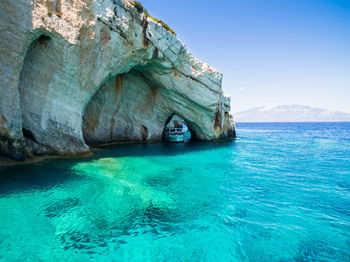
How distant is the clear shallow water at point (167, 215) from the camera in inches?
228

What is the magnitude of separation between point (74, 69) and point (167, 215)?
1348cm

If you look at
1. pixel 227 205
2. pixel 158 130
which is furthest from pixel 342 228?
pixel 158 130

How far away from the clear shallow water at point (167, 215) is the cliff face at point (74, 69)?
114 inches

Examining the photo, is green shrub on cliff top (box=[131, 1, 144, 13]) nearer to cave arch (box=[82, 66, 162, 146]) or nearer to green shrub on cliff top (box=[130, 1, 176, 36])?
green shrub on cliff top (box=[130, 1, 176, 36])

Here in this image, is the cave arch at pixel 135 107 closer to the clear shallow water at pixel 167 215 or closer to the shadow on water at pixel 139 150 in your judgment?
the shadow on water at pixel 139 150

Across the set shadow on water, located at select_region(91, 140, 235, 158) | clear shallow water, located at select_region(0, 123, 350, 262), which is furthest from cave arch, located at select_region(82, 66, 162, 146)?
clear shallow water, located at select_region(0, 123, 350, 262)

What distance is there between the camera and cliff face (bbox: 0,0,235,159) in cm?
1198

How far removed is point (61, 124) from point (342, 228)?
1734cm

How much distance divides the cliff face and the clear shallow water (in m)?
2.89

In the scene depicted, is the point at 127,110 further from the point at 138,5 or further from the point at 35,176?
the point at 35,176

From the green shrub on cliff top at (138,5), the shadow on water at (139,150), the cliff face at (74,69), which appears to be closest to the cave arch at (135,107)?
the cliff face at (74,69)

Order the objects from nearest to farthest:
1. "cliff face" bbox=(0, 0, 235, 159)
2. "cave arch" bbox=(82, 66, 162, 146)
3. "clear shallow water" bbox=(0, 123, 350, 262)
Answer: "clear shallow water" bbox=(0, 123, 350, 262)
"cliff face" bbox=(0, 0, 235, 159)
"cave arch" bbox=(82, 66, 162, 146)

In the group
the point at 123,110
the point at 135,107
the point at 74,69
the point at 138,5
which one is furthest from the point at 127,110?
the point at 138,5

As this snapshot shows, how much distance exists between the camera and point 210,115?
1204 inches
